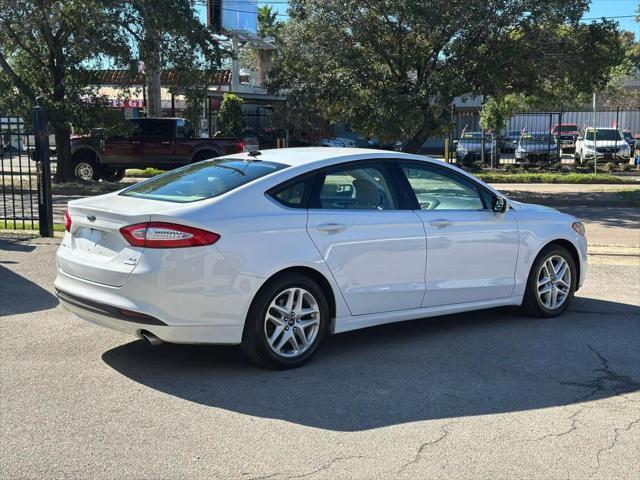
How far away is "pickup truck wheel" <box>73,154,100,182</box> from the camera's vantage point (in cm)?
2264

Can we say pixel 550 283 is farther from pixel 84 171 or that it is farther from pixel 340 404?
pixel 84 171

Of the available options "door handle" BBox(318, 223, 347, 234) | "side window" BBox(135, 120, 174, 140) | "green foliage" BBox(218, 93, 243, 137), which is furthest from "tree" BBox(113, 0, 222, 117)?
"door handle" BBox(318, 223, 347, 234)

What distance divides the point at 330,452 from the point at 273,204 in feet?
6.48

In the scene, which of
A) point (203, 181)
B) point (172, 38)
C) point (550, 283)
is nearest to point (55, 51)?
point (172, 38)

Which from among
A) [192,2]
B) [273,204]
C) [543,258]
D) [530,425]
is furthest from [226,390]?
[192,2]

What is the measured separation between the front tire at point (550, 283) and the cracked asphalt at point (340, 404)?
0.63 ft

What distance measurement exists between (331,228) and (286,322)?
0.79 metres

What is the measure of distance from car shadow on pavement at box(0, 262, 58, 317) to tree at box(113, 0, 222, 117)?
38.4ft

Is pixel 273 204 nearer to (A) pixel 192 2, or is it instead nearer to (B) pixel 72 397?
(B) pixel 72 397

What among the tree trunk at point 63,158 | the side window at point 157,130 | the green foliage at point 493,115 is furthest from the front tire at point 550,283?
the green foliage at point 493,115

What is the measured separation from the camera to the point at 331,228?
18.0ft

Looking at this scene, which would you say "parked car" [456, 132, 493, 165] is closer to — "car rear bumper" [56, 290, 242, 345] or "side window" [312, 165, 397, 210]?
"side window" [312, 165, 397, 210]

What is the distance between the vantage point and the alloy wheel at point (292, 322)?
5270 mm

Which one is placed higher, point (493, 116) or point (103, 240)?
point (493, 116)
